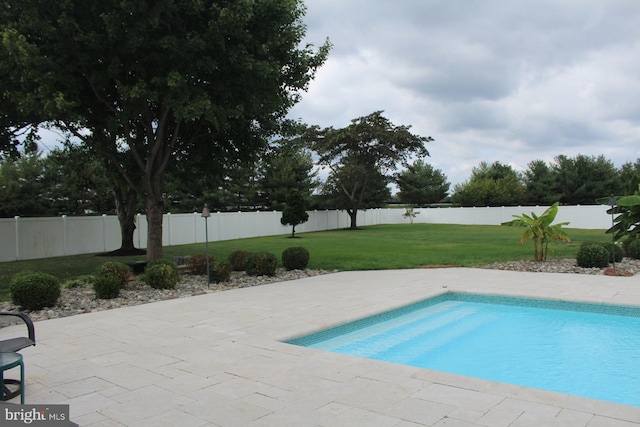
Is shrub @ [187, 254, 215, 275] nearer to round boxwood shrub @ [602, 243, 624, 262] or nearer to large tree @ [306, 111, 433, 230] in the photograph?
round boxwood shrub @ [602, 243, 624, 262]

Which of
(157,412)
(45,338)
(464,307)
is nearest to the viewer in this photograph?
(157,412)

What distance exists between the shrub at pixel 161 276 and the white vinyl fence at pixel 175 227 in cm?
895

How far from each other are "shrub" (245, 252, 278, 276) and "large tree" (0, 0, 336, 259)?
105 inches

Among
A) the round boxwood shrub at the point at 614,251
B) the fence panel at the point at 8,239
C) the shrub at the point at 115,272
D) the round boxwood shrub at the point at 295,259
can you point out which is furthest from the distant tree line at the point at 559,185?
the shrub at the point at 115,272

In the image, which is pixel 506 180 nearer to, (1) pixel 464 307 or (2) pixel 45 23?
(1) pixel 464 307

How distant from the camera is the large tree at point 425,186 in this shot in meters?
61.5

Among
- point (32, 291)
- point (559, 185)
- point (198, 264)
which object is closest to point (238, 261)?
point (198, 264)

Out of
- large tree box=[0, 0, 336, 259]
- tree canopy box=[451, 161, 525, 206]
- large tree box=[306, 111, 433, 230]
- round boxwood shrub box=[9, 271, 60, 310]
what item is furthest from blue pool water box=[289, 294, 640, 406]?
tree canopy box=[451, 161, 525, 206]

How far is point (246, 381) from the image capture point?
4.49 m

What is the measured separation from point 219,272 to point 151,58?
530 centimetres

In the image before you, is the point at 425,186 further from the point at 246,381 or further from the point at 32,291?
the point at 246,381

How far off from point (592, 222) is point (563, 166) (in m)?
15.6

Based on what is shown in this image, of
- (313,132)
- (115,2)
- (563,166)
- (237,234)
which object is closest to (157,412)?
(115,2)

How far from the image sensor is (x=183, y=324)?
7160 mm
